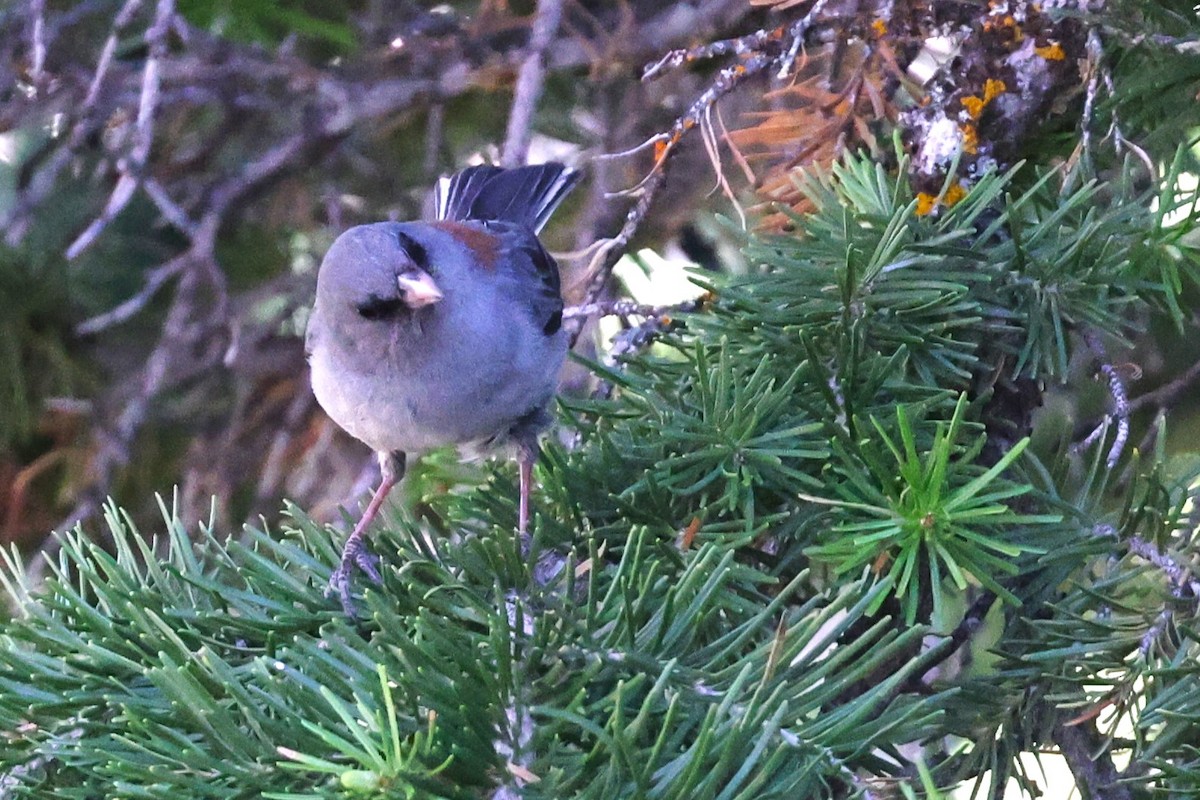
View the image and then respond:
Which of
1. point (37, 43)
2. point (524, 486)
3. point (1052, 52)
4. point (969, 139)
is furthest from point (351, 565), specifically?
point (37, 43)

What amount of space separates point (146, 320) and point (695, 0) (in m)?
→ 1.54

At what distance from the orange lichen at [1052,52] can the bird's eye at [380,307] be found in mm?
949

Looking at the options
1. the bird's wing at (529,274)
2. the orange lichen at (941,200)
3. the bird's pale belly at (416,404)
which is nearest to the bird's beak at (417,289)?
the bird's pale belly at (416,404)

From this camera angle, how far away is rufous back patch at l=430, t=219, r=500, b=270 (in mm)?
2066

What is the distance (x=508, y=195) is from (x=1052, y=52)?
120 cm

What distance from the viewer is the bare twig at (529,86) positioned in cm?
191

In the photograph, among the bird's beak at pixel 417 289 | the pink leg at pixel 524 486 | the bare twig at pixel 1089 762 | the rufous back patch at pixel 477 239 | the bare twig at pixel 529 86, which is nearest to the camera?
the bare twig at pixel 1089 762

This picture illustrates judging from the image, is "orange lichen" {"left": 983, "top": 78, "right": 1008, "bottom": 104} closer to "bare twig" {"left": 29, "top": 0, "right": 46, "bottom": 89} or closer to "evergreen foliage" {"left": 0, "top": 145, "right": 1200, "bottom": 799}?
"evergreen foliage" {"left": 0, "top": 145, "right": 1200, "bottom": 799}

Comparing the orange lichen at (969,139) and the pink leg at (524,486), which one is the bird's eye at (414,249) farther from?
the orange lichen at (969,139)

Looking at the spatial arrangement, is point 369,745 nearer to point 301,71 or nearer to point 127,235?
point 301,71

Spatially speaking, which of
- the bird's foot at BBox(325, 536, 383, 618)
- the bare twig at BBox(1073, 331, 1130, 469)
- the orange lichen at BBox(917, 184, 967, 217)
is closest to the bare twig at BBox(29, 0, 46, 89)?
the bird's foot at BBox(325, 536, 383, 618)

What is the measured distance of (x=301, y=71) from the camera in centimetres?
238

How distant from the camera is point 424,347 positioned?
5.91ft

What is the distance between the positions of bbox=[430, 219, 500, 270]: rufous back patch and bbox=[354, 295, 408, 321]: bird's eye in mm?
288
